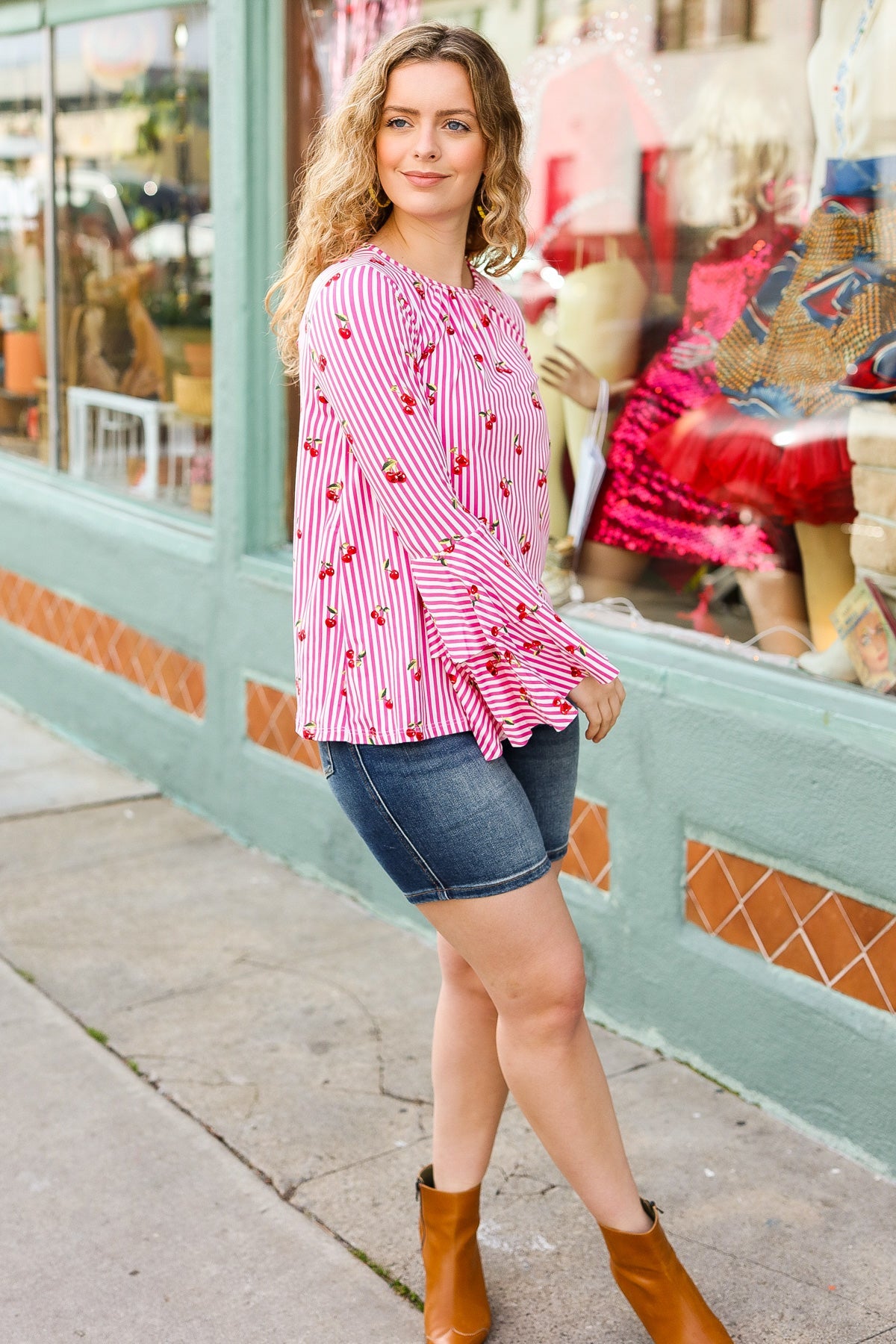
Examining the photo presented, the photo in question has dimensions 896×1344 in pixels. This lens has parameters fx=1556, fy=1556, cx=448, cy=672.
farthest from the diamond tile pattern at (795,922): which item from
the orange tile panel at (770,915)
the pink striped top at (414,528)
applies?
the pink striped top at (414,528)

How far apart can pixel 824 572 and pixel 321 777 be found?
5.54ft

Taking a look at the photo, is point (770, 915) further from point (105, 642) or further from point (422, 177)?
point (105, 642)

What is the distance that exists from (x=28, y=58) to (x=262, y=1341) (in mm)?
5341

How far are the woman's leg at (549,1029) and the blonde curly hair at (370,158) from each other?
894 mm

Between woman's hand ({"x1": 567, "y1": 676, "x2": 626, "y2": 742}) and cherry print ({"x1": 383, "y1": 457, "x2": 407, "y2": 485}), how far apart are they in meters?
0.37

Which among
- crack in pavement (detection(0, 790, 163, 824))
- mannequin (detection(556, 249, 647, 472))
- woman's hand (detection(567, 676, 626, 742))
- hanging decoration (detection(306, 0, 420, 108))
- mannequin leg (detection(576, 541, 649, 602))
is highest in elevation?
hanging decoration (detection(306, 0, 420, 108))

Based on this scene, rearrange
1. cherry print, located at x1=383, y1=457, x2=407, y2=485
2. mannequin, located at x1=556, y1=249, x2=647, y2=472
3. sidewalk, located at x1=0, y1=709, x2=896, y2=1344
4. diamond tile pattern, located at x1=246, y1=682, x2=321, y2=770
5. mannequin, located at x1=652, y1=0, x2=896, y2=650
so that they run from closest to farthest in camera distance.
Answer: cherry print, located at x1=383, y1=457, x2=407, y2=485 → sidewalk, located at x1=0, y1=709, x2=896, y2=1344 → mannequin, located at x1=652, y1=0, x2=896, y2=650 → mannequin, located at x1=556, y1=249, x2=647, y2=472 → diamond tile pattern, located at x1=246, y1=682, x2=321, y2=770

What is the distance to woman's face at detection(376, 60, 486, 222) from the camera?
2.18 m

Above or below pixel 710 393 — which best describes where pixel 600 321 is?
above

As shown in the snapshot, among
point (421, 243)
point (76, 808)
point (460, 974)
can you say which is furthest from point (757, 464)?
point (76, 808)

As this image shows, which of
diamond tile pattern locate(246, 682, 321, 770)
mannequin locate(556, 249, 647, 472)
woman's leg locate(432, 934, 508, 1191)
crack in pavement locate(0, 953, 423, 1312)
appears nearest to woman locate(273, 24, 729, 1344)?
woman's leg locate(432, 934, 508, 1191)

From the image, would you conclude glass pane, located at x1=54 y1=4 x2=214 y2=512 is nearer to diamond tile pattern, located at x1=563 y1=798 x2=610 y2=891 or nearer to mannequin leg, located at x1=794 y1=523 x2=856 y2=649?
diamond tile pattern, located at x1=563 y1=798 x2=610 y2=891

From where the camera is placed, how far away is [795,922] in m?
3.23

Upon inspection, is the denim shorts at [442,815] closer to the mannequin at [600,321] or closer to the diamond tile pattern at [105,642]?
the mannequin at [600,321]
